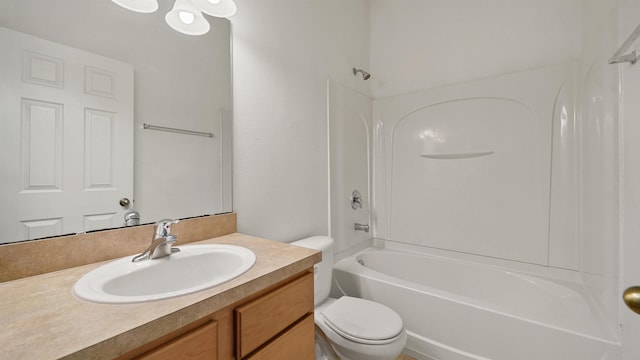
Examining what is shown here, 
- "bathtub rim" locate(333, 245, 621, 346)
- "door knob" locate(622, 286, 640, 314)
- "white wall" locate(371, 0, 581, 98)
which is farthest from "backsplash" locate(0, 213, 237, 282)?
"white wall" locate(371, 0, 581, 98)

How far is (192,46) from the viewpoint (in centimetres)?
115

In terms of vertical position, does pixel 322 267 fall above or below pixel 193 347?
below

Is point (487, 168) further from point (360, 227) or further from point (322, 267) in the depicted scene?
point (322, 267)

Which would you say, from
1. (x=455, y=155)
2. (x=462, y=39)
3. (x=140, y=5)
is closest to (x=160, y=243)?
(x=140, y=5)

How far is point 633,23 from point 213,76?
1678 mm

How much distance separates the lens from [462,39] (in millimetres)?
2041

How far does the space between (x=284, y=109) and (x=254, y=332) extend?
124cm

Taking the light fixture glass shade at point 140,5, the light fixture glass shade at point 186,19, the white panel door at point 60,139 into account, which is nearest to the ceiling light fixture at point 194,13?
the light fixture glass shade at point 186,19

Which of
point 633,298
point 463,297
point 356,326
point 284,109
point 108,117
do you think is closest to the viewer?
point 633,298

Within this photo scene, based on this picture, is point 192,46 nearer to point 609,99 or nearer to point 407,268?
point 609,99

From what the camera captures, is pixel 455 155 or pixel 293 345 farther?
pixel 455 155

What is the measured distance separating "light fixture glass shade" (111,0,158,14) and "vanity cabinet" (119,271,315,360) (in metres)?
1.10

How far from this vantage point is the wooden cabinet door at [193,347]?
0.49 meters

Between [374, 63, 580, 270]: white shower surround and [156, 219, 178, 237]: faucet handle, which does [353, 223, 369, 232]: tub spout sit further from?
[156, 219, 178, 237]: faucet handle
